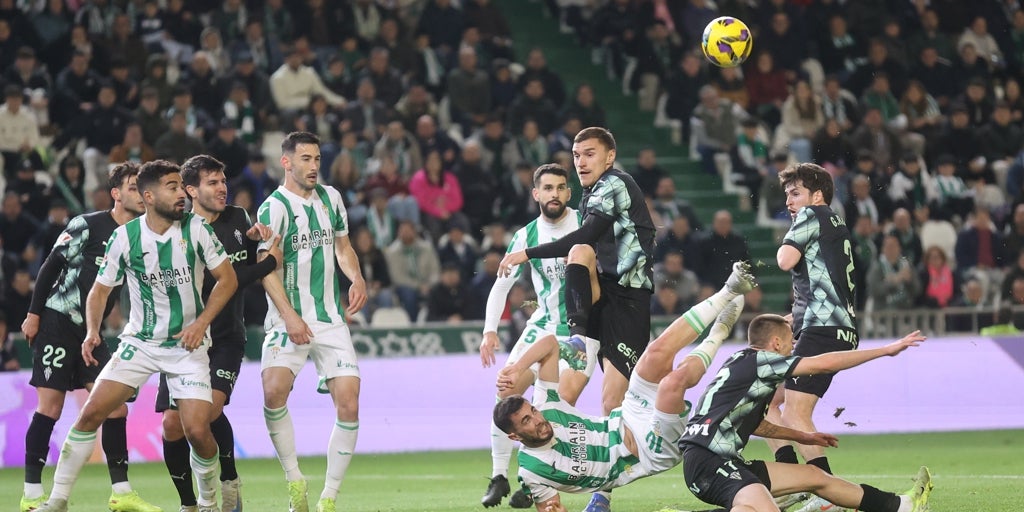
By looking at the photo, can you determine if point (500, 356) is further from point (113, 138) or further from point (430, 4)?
point (430, 4)

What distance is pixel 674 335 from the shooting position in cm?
855

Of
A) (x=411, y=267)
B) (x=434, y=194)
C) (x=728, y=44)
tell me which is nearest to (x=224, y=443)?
(x=728, y=44)

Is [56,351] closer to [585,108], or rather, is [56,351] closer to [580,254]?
[580,254]

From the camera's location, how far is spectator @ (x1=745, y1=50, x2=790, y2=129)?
857 inches

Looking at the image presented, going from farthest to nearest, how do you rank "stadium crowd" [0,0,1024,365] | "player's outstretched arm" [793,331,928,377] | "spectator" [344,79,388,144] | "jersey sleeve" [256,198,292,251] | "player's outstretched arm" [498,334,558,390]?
"spectator" [344,79,388,144]
"stadium crowd" [0,0,1024,365]
"jersey sleeve" [256,198,292,251]
"player's outstretched arm" [498,334,558,390]
"player's outstretched arm" [793,331,928,377]

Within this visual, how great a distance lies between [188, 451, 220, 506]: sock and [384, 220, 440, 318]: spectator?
8779mm

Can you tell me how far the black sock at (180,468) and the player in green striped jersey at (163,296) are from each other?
1.23 ft

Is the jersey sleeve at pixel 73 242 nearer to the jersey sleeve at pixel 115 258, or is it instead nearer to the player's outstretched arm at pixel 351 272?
the jersey sleeve at pixel 115 258

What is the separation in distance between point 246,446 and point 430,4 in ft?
29.1

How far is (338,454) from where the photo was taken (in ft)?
30.7

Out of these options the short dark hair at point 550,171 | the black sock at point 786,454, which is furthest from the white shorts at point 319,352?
the black sock at point 786,454

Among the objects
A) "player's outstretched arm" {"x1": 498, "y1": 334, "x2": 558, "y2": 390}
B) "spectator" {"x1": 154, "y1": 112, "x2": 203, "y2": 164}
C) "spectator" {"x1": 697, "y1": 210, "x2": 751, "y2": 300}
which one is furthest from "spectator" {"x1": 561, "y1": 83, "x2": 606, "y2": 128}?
"player's outstretched arm" {"x1": 498, "y1": 334, "x2": 558, "y2": 390}

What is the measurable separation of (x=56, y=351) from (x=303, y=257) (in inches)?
83.1

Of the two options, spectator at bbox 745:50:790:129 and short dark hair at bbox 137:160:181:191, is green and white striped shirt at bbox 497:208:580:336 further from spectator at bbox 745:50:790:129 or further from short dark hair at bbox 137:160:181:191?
spectator at bbox 745:50:790:129
